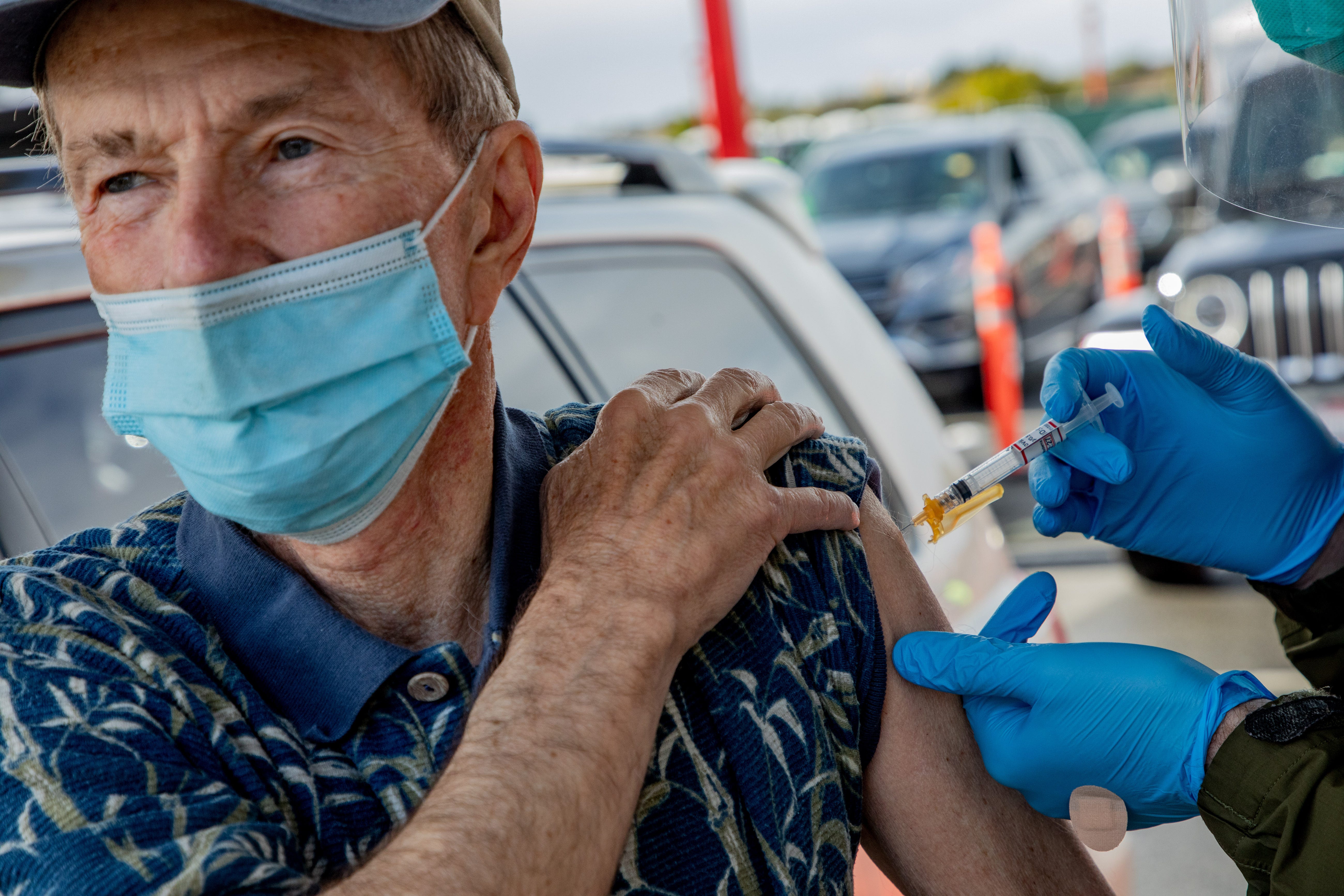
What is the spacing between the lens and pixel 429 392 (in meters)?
1.30

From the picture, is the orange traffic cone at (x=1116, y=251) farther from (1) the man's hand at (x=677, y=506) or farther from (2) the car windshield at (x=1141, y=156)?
(1) the man's hand at (x=677, y=506)

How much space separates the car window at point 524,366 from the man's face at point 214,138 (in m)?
0.85

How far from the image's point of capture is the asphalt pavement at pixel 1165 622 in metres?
3.76

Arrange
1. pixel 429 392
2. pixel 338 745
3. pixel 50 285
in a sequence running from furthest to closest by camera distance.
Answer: pixel 50 285 → pixel 429 392 → pixel 338 745

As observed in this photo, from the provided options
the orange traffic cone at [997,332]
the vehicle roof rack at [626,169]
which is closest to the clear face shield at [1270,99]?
the vehicle roof rack at [626,169]

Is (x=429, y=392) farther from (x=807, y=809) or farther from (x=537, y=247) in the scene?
(x=537, y=247)

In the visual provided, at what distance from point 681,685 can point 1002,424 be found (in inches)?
258

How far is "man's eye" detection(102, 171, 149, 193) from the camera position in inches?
48.8

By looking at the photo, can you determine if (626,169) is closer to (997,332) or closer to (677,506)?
(677,506)

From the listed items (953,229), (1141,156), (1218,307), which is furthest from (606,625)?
(1141,156)

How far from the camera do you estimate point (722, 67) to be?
9430mm

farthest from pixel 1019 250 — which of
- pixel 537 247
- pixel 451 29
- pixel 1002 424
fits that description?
pixel 451 29

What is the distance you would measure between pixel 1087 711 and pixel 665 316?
125cm

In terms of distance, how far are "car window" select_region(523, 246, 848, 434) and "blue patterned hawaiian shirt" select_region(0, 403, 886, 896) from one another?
856 millimetres
